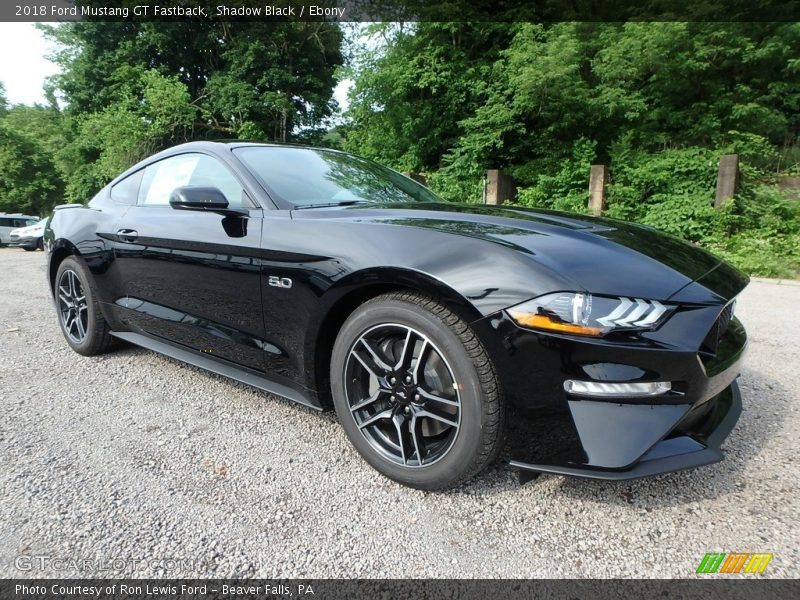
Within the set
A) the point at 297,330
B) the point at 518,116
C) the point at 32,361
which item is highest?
the point at 518,116

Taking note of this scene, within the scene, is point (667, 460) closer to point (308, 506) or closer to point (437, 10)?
point (308, 506)

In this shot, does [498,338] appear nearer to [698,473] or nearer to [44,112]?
[698,473]

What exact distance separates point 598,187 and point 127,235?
392 inches

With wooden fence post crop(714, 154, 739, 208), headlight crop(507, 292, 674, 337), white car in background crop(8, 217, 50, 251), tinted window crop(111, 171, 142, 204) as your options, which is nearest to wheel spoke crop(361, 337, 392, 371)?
headlight crop(507, 292, 674, 337)

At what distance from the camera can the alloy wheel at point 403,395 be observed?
1727mm

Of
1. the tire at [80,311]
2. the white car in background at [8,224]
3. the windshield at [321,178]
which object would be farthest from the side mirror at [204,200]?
the white car in background at [8,224]

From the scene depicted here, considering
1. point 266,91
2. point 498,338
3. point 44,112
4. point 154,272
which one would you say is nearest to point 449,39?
point 266,91

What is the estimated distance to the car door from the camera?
2217mm

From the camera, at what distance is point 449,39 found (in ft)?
46.5

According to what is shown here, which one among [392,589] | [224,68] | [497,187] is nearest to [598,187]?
[497,187]

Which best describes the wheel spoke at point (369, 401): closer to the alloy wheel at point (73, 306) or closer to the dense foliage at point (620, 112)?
the alloy wheel at point (73, 306)

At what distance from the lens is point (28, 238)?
744 inches

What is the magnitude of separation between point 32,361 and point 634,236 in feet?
12.6

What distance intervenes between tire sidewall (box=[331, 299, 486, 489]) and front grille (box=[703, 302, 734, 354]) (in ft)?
2.47
